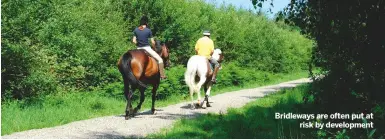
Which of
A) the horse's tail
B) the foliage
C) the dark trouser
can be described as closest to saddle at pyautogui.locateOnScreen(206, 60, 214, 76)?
the dark trouser

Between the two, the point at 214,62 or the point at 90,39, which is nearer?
Result: the point at 214,62

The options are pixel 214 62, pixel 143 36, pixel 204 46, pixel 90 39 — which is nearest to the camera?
pixel 143 36

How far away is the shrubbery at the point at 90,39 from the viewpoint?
13242mm

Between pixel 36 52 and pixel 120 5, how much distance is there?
9.40m

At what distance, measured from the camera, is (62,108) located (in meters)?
13.4

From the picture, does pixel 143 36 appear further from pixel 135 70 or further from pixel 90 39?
pixel 90 39

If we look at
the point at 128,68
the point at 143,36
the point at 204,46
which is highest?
the point at 143,36

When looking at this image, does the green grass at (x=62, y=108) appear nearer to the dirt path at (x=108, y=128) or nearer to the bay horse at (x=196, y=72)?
the dirt path at (x=108, y=128)

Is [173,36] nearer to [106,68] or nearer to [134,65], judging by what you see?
[106,68]

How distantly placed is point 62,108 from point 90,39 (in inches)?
225

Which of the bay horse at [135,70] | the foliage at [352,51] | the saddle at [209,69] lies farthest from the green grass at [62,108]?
the foliage at [352,51]

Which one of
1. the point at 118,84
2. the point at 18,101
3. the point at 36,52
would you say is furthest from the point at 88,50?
the point at 18,101

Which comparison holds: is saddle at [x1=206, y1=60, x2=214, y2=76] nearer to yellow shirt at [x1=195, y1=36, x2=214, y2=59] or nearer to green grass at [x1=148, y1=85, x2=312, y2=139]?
yellow shirt at [x1=195, y1=36, x2=214, y2=59]

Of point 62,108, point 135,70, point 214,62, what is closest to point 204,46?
point 214,62
